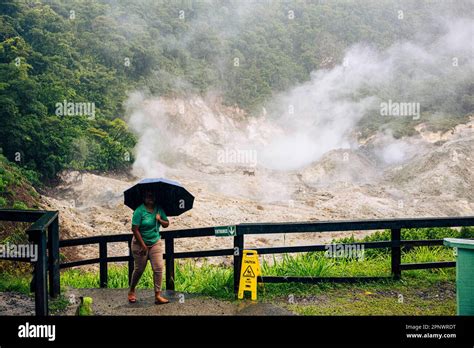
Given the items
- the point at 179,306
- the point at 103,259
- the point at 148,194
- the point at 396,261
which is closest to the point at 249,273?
the point at 179,306

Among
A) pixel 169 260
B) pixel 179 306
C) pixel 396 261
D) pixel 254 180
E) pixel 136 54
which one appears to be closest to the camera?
pixel 179 306

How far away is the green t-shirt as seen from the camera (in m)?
7.00

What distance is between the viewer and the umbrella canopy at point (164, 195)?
7.11 meters

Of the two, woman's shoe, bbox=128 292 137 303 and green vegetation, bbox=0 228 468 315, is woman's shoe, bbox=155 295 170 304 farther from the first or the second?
green vegetation, bbox=0 228 468 315

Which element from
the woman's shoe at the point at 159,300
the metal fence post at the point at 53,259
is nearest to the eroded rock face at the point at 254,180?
the metal fence post at the point at 53,259

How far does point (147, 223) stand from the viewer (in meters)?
7.04

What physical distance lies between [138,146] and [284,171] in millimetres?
9091

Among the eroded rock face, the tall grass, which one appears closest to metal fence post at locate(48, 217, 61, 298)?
the tall grass

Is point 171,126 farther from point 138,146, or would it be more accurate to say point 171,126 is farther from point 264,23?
point 264,23

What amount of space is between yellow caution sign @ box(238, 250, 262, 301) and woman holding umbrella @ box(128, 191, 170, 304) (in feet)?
3.35

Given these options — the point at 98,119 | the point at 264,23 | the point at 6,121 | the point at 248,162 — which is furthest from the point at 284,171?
the point at 264,23

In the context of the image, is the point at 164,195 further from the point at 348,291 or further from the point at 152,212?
the point at 348,291

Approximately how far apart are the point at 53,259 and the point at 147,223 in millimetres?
1275

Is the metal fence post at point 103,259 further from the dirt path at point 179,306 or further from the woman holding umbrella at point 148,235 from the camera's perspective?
the woman holding umbrella at point 148,235
